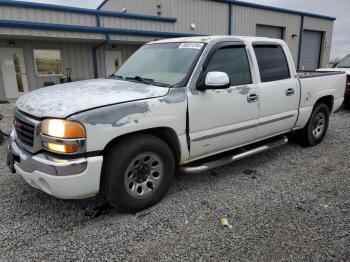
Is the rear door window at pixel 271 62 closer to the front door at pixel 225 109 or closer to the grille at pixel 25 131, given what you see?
the front door at pixel 225 109

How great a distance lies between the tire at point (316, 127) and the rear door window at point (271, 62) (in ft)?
3.98

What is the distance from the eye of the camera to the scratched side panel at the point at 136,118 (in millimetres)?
2592

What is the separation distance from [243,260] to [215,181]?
161 cm

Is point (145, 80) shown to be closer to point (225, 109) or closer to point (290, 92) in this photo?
point (225, 109)

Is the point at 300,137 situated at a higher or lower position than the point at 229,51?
lower

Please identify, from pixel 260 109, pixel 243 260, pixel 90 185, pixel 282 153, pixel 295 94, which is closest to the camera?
pixel 243 260

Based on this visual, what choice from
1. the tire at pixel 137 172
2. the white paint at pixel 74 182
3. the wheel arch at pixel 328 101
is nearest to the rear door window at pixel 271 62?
the wheel arch at pixel 328 101

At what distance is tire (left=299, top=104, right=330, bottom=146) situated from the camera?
5262 mm

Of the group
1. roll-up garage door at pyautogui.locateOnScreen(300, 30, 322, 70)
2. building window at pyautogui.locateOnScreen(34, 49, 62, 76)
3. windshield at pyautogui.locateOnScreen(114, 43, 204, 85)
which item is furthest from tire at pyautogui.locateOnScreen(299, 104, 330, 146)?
roll-up garage door at pyautogui.locateOnScreen(300, 30, 322, 70)

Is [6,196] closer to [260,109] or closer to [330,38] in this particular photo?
[260,109]

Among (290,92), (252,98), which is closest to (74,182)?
(252,98)

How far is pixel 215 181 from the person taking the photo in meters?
3.96

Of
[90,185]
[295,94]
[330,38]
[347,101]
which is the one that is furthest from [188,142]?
[330,38]

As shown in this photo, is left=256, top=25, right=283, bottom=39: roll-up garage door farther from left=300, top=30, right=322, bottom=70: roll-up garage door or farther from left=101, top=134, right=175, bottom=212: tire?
left=101, top=134, right=175, bottom=212: tire
